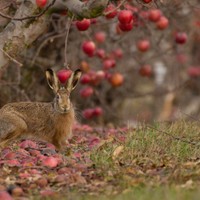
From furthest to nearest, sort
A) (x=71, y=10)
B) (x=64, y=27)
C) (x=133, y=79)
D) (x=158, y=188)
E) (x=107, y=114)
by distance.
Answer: (x=133, y=79) < (x=107, y=114) < (x=64, y=27) < (x=71, y=10) < (x=158, y=188)

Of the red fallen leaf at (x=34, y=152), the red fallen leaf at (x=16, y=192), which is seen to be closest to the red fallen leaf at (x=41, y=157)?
the red fallen leaf at (x=34, y=152)

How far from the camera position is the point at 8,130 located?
846cm

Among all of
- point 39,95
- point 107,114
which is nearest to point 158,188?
point 39,95

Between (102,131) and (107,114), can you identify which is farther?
(107,114)

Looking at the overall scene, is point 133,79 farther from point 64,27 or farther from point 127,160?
point 127,160

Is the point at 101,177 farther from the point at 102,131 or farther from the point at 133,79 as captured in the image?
the point at 133,79

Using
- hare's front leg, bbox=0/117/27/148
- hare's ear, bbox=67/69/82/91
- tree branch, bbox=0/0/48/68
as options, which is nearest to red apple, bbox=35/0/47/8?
tree branch, bbox=0/0/48/68

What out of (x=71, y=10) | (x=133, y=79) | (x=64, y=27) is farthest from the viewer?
(x=133, y=79)

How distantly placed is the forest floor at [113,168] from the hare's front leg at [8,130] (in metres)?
0.13

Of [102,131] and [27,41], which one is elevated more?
[27,41]

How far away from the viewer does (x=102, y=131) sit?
10.5 meters

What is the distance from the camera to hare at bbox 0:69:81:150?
851cm

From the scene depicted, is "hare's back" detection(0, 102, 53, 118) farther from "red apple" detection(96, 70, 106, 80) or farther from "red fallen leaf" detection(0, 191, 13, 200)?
Answer: "red apple" detection(96, 70, 106, 80)

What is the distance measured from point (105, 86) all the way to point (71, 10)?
258 inches
